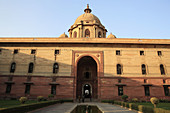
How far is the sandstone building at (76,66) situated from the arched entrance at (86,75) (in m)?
4.79

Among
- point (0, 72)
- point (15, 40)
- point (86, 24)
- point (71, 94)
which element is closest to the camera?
point (71, 94)

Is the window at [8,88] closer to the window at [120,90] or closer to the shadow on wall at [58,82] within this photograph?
the shadow on wall at [58,82]

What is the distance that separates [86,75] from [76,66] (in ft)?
21.0

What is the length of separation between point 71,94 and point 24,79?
332 inches

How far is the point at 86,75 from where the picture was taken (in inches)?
1097

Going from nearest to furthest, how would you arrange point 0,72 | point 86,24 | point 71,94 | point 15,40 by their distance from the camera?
point 71,94 → point 0,72 → point 15,40 → point 86,24

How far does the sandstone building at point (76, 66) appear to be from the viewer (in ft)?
69.8

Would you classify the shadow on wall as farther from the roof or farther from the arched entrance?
the arched entrance

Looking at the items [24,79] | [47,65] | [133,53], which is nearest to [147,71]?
[133,53]

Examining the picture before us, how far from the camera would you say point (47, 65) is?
22406mm

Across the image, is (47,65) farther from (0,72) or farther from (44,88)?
(0,72)

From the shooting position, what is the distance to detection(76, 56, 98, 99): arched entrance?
87.6 ft

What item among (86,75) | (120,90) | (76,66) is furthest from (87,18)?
(120,90)

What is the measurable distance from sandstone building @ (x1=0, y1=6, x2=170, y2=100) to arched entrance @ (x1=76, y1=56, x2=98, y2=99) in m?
4.79
